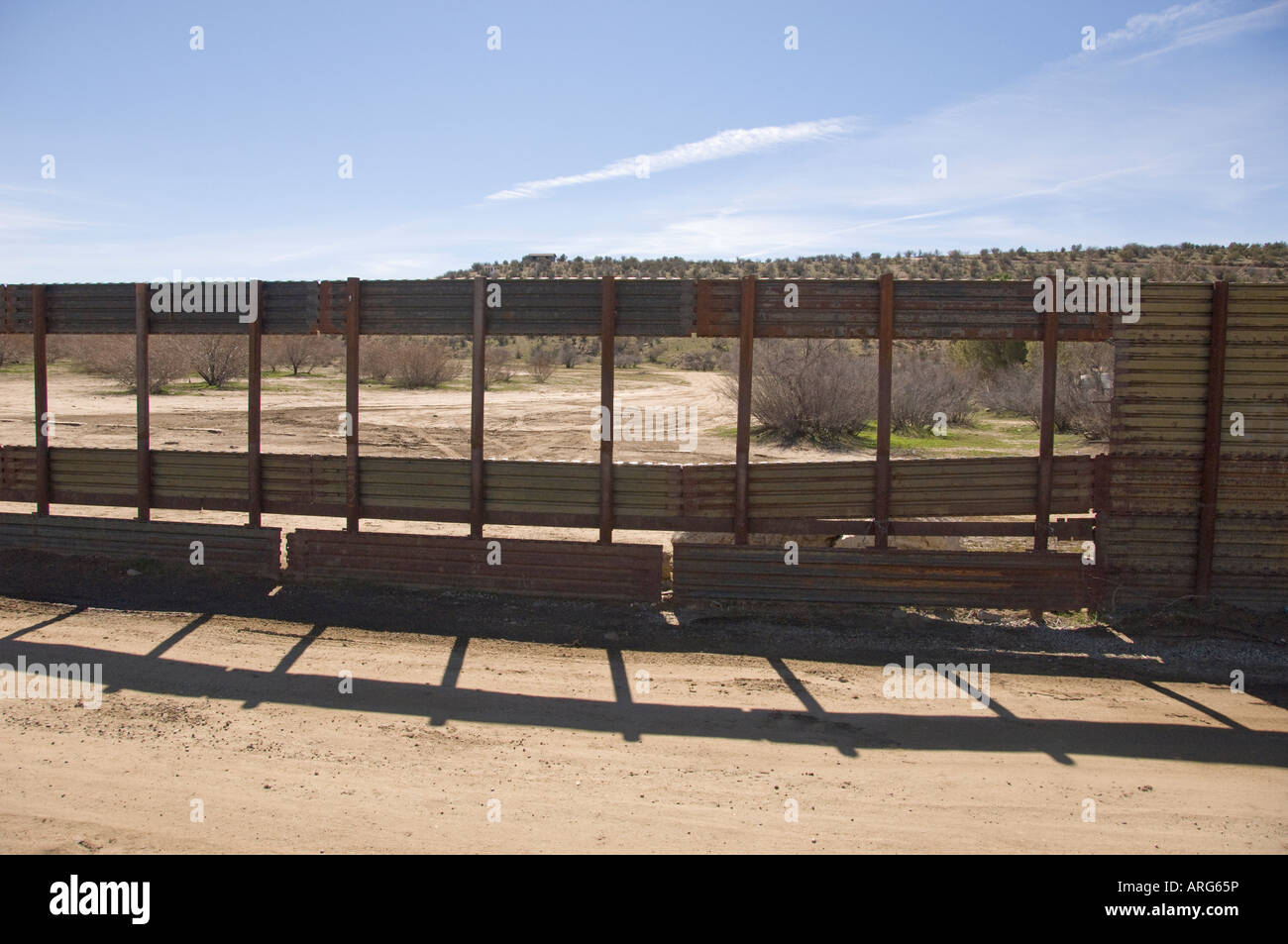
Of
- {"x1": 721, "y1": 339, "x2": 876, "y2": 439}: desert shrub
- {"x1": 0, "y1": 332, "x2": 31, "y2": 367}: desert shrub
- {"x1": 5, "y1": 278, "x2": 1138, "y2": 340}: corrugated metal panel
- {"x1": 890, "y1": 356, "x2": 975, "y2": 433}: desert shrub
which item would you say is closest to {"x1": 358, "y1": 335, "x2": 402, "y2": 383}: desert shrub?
{"x1": 0, "y1": 332, "x2": 31, "y2": 367}: desert shrub

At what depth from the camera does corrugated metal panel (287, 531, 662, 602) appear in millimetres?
9477

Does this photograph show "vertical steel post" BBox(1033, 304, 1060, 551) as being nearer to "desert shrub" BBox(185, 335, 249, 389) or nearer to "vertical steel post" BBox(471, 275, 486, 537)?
"vertical steel post" BBox(471, 275, 486, 537)

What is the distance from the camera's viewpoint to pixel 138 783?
561cm

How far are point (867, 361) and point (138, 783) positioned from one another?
21300 millimetres

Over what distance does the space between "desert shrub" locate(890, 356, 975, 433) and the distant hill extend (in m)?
22.6

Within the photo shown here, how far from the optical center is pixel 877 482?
9.40 meters

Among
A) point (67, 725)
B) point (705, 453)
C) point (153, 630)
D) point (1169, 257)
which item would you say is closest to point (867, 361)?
point (705, 453)

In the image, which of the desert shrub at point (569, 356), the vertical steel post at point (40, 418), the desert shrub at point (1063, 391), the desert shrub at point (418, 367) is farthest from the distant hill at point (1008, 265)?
the vertical steel post at point (40, 418)

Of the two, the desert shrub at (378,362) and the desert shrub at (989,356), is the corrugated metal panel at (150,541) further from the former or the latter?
the desert shrub at (378,362)

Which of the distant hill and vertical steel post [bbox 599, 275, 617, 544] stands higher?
the distant hill

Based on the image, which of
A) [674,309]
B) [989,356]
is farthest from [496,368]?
[674,309]

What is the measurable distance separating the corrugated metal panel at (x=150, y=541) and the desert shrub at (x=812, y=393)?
15.4m

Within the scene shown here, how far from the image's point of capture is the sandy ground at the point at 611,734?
5164mm

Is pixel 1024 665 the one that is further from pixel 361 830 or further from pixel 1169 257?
pixel 1169 257
